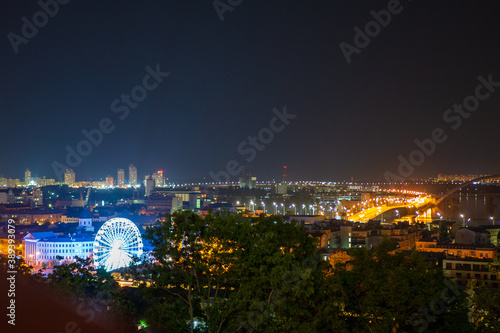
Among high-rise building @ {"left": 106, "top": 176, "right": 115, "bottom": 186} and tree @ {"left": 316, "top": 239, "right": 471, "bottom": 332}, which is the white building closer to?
tree @ {"left": 316, "top": 239, "right": 471, "bottom": 332}

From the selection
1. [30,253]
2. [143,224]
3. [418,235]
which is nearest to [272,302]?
[418,235]

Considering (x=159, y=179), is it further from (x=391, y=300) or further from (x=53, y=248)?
(x=391, y=300)

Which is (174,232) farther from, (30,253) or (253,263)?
(30,253)

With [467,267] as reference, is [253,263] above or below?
above

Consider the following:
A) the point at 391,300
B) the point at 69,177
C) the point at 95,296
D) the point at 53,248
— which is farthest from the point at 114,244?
the point at 69,177

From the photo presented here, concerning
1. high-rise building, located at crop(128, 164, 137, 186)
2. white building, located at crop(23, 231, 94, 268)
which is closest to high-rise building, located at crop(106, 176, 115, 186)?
high-rise building, located at crop(128, 164, 137, 186)

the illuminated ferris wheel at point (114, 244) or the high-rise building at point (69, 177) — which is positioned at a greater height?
the high-rise building at point (69, 177)

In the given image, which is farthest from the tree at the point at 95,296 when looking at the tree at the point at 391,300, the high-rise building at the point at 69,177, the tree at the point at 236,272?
the high-rise building at the point at 69,177

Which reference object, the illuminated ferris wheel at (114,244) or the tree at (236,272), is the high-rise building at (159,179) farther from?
the tree at (236,272)

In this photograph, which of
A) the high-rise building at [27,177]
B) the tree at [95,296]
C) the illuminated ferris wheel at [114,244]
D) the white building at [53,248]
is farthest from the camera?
the high-rise building at [27,177]
